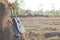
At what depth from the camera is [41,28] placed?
10438mm

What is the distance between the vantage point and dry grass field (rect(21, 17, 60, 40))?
9117 millimetres

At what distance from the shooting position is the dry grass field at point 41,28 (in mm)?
9117

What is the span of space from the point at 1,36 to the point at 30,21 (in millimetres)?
5181

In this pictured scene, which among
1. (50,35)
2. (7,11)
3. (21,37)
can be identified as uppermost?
(7,11)

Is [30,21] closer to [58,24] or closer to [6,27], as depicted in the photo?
[58,24]

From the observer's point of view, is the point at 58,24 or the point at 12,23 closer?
the point at 12,23

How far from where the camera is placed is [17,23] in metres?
5.55

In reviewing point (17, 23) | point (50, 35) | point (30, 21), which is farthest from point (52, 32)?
point (17, 23)

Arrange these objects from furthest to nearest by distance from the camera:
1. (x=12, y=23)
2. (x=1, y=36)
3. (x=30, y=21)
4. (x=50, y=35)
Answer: (x=30, y=21) < (x=50, y=35) < (x=12, y=23) < (x=1, y=36)

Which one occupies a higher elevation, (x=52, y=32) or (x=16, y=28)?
(x=16, y=28)

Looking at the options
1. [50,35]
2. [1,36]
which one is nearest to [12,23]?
[1,36]

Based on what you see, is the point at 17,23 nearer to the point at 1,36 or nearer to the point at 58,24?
the point at 1,36

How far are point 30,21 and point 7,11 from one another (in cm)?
514

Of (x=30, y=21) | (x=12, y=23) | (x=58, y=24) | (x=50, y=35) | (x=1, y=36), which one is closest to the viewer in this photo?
(x=1, y=36)
